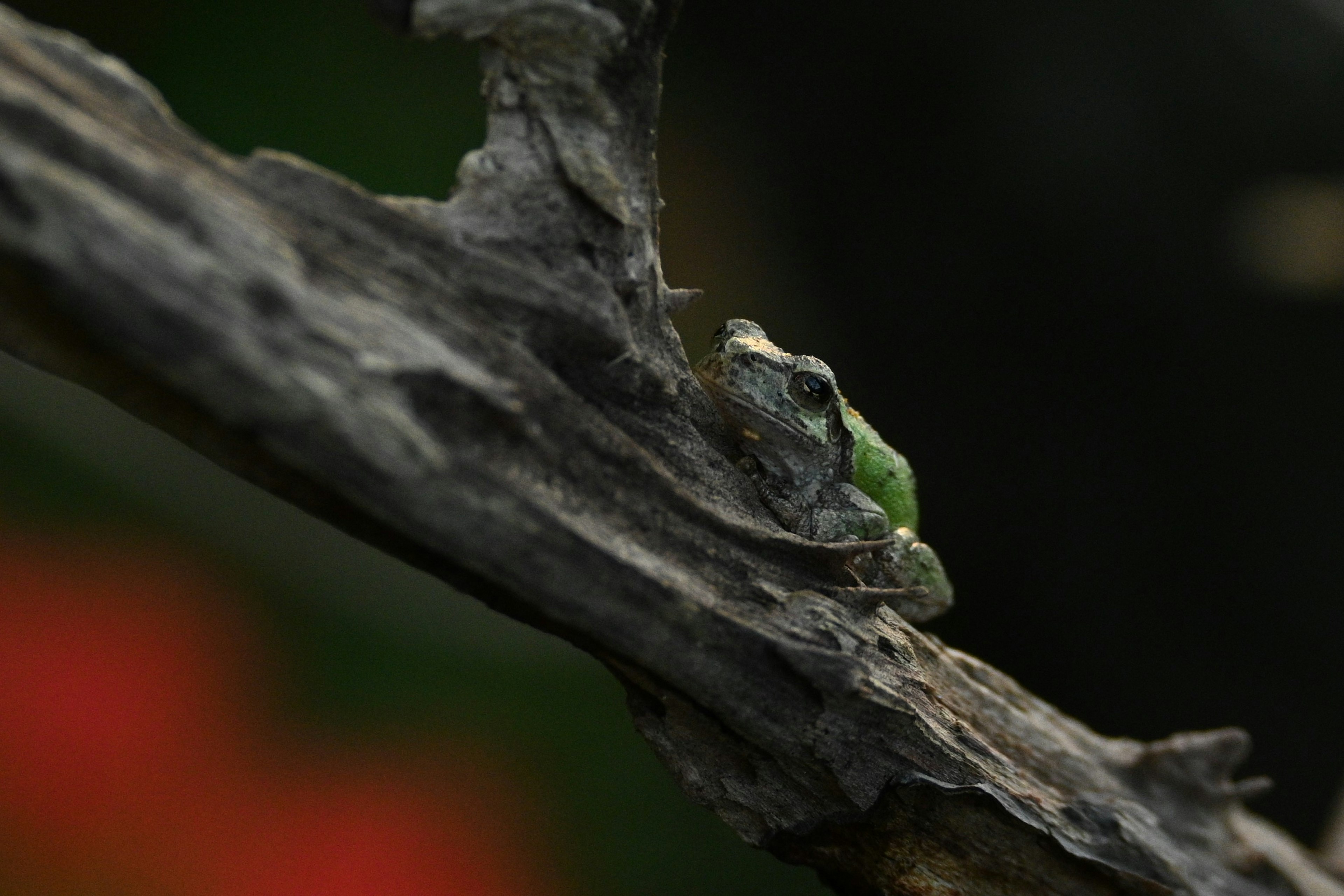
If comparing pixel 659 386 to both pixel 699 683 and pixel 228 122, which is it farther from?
pixel 228 122

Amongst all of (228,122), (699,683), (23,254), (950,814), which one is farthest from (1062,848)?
(228,122)

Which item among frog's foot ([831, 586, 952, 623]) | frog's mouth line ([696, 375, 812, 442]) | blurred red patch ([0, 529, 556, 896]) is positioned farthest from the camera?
blurred red patch ([0, 529, 556, 896])

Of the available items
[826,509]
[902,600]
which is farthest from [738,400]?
[902,600]

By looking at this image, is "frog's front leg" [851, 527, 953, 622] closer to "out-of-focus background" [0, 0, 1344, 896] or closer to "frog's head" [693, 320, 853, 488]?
"frog's head" [693, 320, 853, 488]

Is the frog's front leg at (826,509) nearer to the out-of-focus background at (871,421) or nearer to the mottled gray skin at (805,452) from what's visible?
the mottled gray skin at (805,452)

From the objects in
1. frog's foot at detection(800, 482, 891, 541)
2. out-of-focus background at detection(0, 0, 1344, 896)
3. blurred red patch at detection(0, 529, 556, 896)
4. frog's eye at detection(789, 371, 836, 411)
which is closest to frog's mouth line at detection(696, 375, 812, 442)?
frog's eye at detection(789, 371, 836, 411)

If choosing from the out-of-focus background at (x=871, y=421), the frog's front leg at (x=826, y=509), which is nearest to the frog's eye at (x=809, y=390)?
the frog's front leg at (x=826, y=509)
